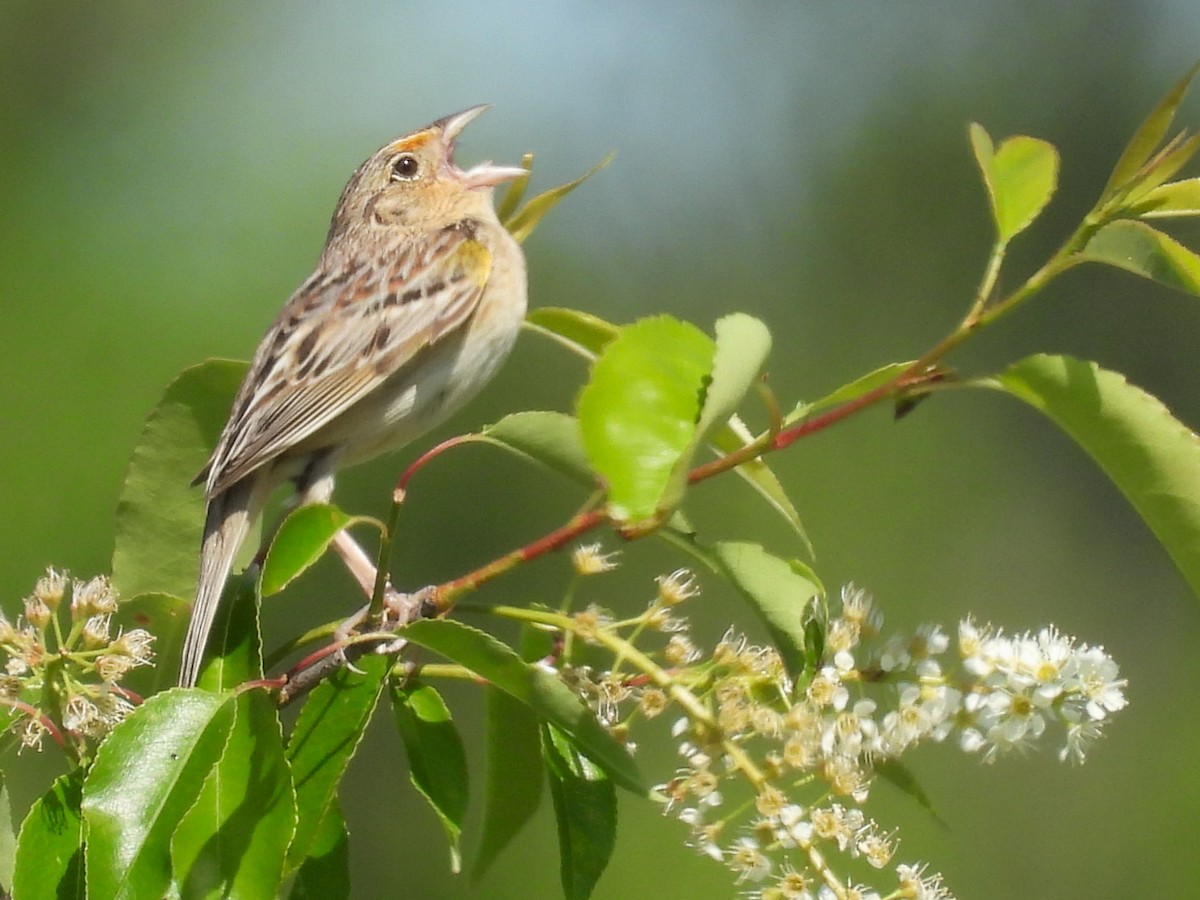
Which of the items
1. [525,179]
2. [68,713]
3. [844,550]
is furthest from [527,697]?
[844,550]

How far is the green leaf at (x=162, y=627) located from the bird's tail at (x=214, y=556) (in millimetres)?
26

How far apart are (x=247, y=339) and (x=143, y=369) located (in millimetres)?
734

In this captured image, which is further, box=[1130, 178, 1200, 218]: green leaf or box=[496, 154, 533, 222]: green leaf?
box=[496, 154, 533, 222]: green leaf

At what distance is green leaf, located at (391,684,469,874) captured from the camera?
1802mm

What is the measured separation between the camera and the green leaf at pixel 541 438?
1723 mm

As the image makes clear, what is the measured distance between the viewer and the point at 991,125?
19281 mm

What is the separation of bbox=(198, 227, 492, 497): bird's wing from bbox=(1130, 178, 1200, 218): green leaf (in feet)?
4.87

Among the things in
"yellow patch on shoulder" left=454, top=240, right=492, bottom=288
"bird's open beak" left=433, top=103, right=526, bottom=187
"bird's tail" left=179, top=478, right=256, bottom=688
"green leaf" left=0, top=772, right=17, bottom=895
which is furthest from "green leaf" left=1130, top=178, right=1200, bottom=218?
"bird's open beak" left=433, top=103, right=526, bottom=187

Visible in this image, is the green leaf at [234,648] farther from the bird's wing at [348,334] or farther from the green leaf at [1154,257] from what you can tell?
the green leaf at [1154,257]

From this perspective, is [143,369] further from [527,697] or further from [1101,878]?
[527,697]

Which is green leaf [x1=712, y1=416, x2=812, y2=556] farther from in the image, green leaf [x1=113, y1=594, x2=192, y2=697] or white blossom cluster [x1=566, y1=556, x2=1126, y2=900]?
green leaf [x1=113, y1=594, x2=192, y2=697]

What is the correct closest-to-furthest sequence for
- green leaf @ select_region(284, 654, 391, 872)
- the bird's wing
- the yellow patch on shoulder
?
1. green leaf @ select_region(284, 654, 391, 872)
2. the bird's wing
3. the yellow patch on shoulder

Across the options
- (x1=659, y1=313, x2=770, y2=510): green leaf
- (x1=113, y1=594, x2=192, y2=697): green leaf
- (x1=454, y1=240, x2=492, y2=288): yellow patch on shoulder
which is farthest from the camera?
(x1=454, y1=240, x2=492, y2=288): yellow patch on shoulder

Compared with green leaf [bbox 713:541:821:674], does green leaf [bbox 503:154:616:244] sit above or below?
above
